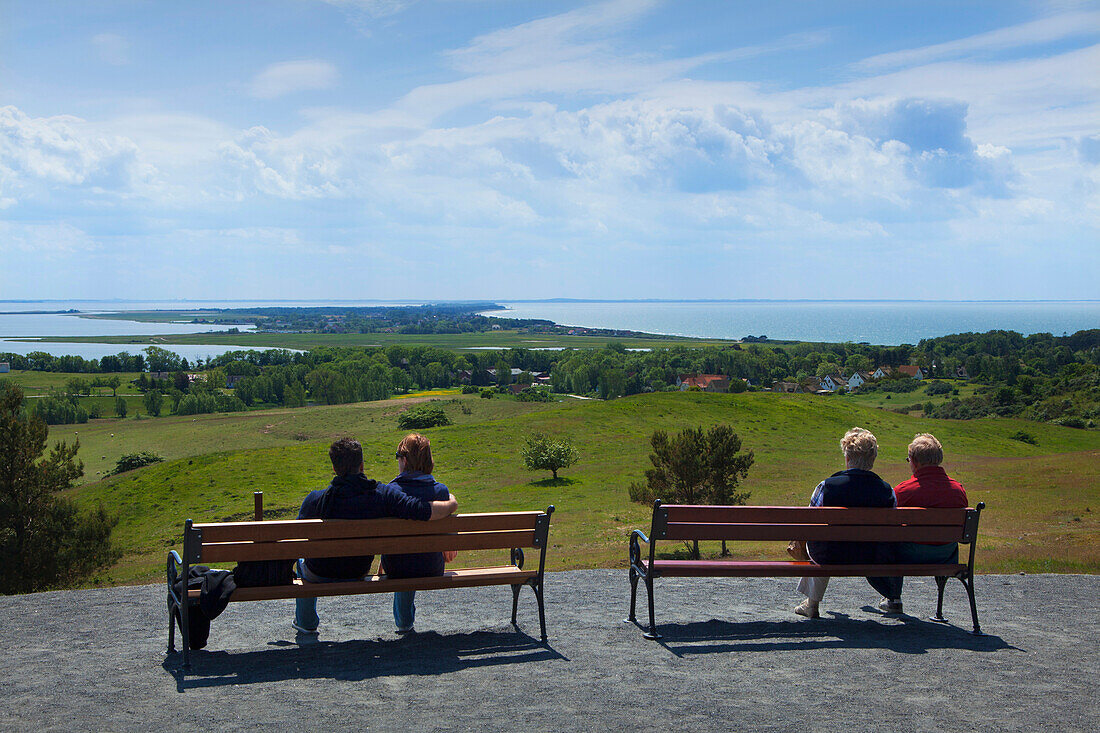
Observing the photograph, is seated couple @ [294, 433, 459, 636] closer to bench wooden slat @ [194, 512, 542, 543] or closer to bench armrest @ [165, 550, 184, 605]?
bench wooden slat @ [194, 512, 542, 543]

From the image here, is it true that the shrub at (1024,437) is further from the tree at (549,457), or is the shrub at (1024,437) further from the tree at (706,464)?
the tree at (706,464)

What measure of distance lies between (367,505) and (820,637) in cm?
401

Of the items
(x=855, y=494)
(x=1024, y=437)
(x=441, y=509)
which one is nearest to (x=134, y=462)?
(x=441, y=509)

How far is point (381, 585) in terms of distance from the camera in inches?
252

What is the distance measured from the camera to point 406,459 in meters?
6.84

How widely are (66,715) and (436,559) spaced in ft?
9.13

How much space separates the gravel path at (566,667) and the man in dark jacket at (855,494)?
64 centimetres

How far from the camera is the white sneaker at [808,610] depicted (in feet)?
24.5

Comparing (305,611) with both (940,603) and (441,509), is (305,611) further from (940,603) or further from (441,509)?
(940,603)

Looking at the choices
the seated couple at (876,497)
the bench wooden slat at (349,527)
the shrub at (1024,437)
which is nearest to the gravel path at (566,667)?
the seated couple at (876,497)

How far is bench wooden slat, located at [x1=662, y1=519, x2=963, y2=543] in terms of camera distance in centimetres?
677

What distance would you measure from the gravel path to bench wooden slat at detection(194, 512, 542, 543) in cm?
95

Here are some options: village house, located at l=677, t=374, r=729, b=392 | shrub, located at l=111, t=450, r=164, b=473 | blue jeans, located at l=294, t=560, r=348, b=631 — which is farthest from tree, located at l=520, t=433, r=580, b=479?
village house, located at l=677, t=374, r=729, b=392

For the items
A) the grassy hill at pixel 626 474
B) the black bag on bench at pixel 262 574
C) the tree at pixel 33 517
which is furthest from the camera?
the tree at pixel 33 517
